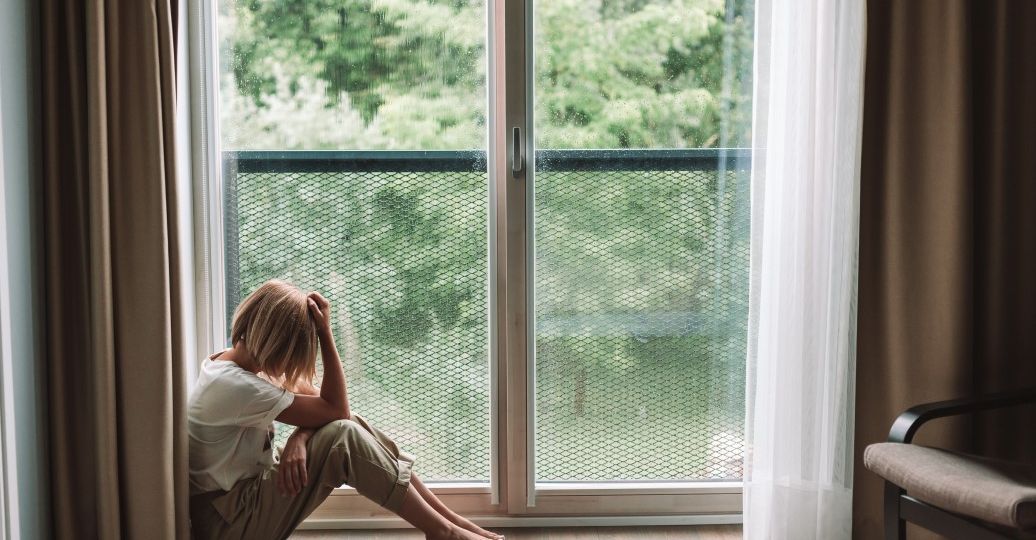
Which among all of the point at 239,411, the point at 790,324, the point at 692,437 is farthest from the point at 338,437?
the point at 790,324

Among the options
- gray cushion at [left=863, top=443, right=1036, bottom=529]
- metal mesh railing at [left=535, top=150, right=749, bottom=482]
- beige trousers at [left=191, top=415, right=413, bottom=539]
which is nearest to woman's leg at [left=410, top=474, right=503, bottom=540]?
beige trousers at [left=191, top=415, right=413, bottom=539]

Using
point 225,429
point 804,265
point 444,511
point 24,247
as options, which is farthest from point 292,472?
point 804,265

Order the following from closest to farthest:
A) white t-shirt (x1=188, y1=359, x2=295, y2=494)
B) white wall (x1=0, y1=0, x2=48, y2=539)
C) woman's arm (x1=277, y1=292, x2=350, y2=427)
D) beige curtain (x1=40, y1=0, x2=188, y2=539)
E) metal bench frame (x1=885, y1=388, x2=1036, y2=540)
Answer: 1. metal bench frame (x1=885, y1=388, x2=1036, y2=540)
2. white wall (x1=0, y1=0, x2=48, y2=539)
3. beige curtain (x1=40, y1=0, x2=188, y2=539)
4. white t-shirt (x1=188, y1=359, x2=295, y2=494)
5. woman's arm (x1=277, y1=292, x2=350, y2=427)

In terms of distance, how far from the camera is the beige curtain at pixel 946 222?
7.59ft

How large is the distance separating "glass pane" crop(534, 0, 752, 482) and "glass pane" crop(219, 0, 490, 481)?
8.9 inches

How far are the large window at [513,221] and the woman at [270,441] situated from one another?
1.07ft

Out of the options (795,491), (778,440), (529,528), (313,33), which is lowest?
(529,528)

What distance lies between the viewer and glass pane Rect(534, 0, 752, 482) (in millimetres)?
2559

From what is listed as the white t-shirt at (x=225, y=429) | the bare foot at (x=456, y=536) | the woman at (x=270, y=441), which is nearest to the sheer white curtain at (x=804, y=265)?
the bare foot at (x=456, y=536)

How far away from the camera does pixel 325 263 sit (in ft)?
8.63

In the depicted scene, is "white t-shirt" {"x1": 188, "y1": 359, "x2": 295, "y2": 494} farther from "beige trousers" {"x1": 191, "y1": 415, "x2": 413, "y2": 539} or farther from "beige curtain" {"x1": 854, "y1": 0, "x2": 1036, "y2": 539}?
"beige curtain" {"x1": 854, "y1": 0, "x2": 1036, "y2": 539}

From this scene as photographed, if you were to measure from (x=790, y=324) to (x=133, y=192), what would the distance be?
69.3 inches

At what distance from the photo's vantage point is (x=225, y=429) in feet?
7.56

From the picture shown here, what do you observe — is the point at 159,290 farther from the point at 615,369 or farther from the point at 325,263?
the point at 615,369
